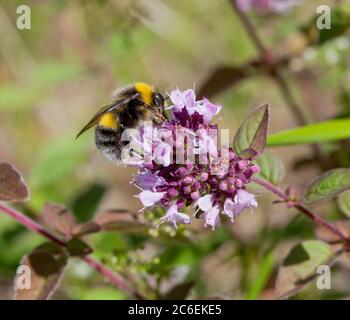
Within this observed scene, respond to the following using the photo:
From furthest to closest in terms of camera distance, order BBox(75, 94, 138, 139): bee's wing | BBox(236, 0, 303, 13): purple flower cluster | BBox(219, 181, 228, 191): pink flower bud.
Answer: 1. BBox(236, 0, 303, 13): purple flower cluster
2. BBox(75, 94, 138, 139): bee's wing
3. BBox(219, 181, 228, 191): pink flower bud

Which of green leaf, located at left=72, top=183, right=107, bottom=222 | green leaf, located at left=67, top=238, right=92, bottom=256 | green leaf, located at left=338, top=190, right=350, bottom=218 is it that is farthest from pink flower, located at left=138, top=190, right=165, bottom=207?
green leaf, located at left=72, top=183, right=107, bottom=222

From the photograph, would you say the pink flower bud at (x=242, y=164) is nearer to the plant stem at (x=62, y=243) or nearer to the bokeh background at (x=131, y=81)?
the bokeh background at (x=131, y=81)

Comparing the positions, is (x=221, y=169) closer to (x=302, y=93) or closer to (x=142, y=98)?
(x=142, y=98)

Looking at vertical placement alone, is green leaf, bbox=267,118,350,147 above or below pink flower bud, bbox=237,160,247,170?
above

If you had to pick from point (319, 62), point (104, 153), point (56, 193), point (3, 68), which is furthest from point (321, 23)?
point (3, 68)

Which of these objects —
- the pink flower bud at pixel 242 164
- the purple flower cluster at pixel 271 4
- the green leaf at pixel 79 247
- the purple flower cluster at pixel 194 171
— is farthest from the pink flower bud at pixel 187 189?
the purple flower cluster at pixel 271 4

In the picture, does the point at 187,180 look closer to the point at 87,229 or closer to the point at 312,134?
the point at 87,229

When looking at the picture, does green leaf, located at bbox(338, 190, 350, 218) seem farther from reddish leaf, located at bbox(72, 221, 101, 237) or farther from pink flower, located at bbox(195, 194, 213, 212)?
reddish leaf, located at bbox(72, 221, 101, 237)
